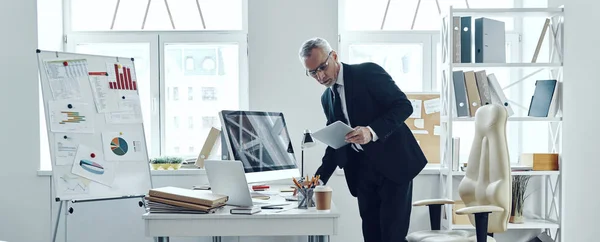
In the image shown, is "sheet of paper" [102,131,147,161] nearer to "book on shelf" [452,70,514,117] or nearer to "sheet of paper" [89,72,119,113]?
"sheet of paper" [89,72,119,113]

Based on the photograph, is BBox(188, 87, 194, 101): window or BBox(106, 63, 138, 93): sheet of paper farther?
BBox(188, 87, 194, 101): window

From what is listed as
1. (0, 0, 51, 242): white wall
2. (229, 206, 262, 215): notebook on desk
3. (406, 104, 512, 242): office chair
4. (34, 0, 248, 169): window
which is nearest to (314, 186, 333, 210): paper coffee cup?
(229, 206, 262, 215): notebook on desk

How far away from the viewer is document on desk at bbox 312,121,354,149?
243cm

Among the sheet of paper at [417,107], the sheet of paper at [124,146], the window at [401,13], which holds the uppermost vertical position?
the window at [401,13]

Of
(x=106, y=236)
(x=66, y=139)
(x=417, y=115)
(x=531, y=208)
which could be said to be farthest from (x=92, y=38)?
(x=531, y=208)

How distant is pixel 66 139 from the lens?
10.6ft

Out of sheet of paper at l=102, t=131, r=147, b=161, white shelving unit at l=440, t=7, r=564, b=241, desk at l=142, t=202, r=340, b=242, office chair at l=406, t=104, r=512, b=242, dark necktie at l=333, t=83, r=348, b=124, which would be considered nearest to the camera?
desk at l=142, t=202, r=340, b=242

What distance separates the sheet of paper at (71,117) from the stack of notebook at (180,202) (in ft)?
3.84

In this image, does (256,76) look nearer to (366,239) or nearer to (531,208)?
(366,239)

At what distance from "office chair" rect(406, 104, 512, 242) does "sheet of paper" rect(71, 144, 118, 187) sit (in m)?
1.77

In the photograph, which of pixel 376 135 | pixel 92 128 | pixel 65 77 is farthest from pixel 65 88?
pixel 376 135

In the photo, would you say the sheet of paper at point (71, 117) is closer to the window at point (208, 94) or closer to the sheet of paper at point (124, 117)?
the sheet of paper at point (124, 117)

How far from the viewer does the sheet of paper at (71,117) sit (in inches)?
126

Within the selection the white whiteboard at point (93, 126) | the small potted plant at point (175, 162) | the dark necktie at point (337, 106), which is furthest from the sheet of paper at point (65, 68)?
the dark necktie at point (337, 106)
